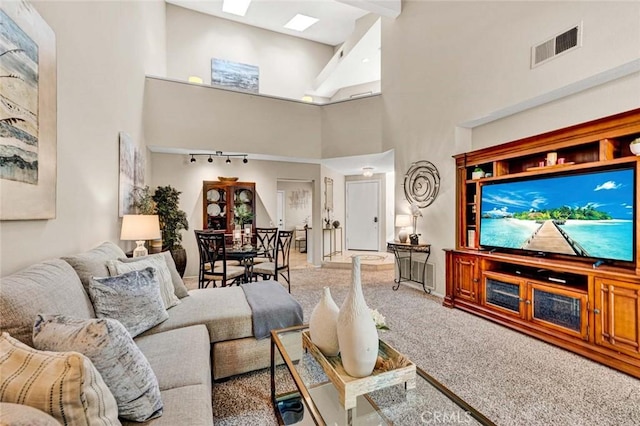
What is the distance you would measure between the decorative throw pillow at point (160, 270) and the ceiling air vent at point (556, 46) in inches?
160

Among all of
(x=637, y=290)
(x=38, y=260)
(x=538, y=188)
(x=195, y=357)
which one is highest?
(x=538, y=188)

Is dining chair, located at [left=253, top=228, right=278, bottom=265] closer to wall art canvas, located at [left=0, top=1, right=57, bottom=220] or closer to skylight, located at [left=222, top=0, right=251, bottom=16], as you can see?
wall art canvas, located at [left=0, top=1, right=57, bottom=220]

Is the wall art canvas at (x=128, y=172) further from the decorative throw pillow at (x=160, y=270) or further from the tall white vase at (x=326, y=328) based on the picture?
the tall white vase at (x=326, y=328)

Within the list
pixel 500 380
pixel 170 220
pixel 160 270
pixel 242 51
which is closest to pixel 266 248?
pixel 170 220

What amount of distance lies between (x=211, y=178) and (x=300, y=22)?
4.42m

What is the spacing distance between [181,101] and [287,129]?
190 cm

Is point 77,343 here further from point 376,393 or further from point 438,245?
point 438,245

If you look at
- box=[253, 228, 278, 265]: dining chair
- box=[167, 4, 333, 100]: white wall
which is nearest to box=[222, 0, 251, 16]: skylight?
box=[167, 4, 333, 100]: white wall

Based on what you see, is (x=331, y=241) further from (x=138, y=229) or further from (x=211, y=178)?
(x=138, y=229)

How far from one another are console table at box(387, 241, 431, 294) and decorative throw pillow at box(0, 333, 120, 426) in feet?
13.8

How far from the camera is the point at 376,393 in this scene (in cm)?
145

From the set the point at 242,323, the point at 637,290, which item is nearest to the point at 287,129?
the point at 242,323

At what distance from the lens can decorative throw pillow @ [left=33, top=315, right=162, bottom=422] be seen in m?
0.98

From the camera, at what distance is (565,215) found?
2.79 metres
